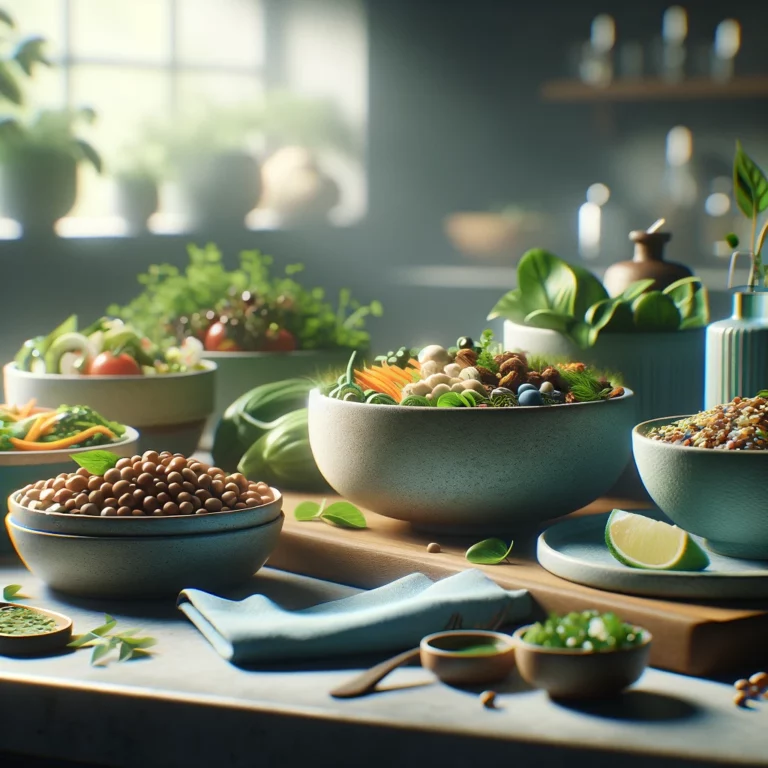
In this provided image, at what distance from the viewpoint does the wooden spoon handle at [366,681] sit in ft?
3.03

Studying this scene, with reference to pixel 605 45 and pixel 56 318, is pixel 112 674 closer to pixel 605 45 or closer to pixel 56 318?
pixel 56 318

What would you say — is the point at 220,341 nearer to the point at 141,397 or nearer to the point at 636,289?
the point at 141,397

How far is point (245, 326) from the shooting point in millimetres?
2049

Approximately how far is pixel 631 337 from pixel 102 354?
2.52ft

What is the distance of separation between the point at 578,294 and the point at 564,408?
Result: 0.35 meters

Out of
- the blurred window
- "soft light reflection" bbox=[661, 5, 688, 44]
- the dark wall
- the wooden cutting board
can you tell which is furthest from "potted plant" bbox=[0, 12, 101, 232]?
the wooden cutting board

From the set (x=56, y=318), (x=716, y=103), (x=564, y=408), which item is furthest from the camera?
(x=716, y=103)

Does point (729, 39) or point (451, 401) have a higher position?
point (729, 39)

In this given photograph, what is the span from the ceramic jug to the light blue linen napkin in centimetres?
67

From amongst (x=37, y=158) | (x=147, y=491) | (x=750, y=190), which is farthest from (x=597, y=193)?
(x=147, y=491)

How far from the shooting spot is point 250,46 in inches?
209

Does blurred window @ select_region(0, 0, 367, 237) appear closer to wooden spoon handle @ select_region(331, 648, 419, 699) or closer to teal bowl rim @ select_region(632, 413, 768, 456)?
teal bowl rim @ select_region(632, 413, 768, 456)

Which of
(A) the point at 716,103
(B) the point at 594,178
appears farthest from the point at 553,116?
(A) the point at 716,103

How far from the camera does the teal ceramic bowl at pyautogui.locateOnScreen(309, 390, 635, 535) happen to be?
49.1 inches
